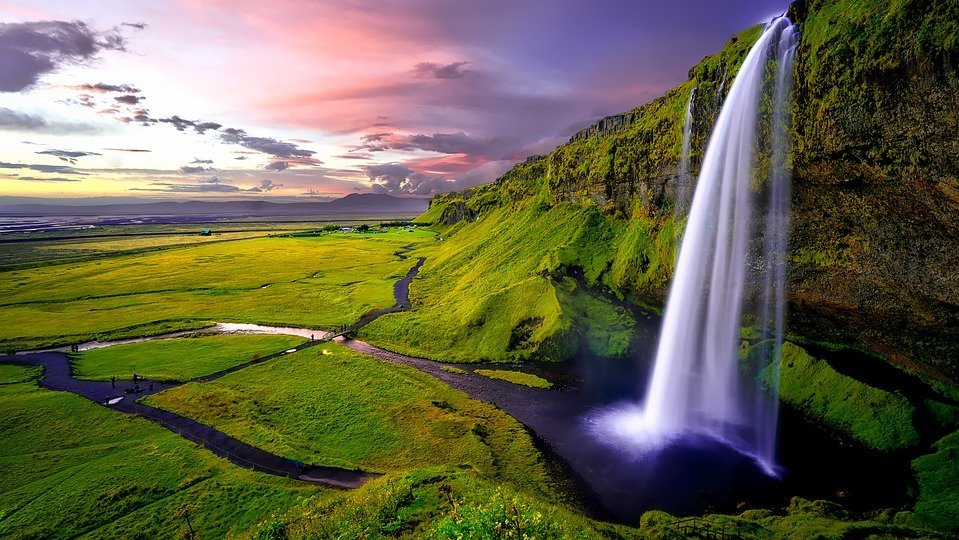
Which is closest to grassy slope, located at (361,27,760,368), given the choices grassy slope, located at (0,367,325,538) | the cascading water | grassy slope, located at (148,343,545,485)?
the cascading water

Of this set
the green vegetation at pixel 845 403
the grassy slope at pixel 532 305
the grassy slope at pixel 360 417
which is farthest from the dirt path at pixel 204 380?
the green vegetation at pixel 845 403

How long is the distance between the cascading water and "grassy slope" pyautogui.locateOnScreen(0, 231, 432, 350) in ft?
186

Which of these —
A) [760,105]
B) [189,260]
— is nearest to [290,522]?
[760,105]

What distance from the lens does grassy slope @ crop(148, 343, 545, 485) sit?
35844 mm

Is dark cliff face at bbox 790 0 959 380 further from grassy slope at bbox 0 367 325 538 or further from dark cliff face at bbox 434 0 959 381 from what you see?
grassy slope at bbox 0 367 325 538

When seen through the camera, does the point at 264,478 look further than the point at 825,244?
No

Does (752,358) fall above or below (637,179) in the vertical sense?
below

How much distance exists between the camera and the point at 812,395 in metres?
39.8

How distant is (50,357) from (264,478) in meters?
59.7

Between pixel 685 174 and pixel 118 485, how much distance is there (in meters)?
67.4

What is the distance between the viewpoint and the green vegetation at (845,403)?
3341 cm

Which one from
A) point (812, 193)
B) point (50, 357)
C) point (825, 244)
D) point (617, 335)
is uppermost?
point (812, 193)

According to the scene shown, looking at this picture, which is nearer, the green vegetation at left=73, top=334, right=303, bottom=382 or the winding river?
the winding river

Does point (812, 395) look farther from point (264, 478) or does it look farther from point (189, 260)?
point (189, 260)
